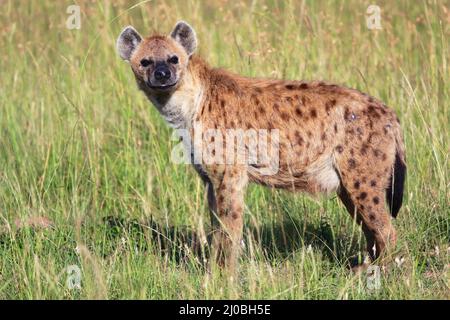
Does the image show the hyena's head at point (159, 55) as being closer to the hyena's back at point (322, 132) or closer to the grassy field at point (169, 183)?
the hyena's back at point (322, 132)

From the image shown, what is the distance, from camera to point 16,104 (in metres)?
6.68

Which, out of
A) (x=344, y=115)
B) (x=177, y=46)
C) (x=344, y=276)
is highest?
(x=177, y=46)

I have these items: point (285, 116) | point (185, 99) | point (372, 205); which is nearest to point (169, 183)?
point (185, 99)

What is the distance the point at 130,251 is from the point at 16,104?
2321 mm

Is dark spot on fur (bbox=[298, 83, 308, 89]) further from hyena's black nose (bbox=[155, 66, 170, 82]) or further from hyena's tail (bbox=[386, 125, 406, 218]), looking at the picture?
hyena's black nose (bbox=[155, 66, 170, 82])

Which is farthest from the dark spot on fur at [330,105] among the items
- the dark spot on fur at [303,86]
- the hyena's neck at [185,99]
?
the hyena's neck at [185,99]

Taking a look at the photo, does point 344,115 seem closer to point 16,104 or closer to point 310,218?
point 310,218

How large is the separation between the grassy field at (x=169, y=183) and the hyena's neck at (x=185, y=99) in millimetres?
459

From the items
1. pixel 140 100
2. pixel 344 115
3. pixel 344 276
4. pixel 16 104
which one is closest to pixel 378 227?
pixel 344 276

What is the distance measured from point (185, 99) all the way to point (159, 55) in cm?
29

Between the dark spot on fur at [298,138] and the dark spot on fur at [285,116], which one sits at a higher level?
the dark spot on fur at [285,116]

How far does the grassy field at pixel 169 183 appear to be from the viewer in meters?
4.46

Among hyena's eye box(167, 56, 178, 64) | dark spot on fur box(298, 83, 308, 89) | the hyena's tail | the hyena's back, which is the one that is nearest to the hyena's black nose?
hyena's eye box(167, 56, 178, 64)
